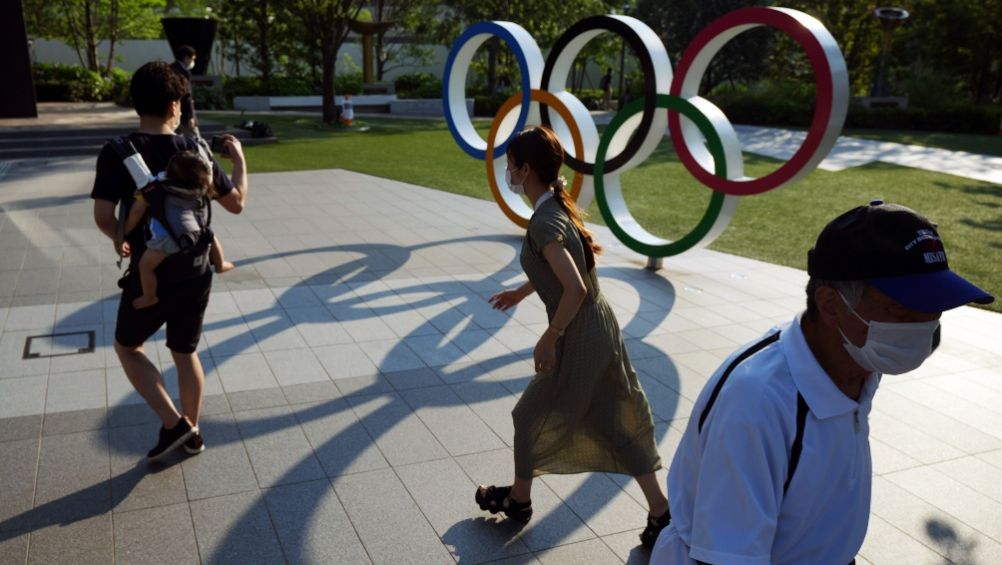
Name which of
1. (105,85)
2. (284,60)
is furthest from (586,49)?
(105,85)

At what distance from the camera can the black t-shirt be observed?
159 inches

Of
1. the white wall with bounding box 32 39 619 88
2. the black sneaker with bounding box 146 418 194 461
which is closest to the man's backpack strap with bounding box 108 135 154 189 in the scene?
the black sneaker with bounding box 146 418 194 461

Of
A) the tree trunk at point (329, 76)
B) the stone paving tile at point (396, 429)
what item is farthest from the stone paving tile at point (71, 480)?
the tree trunk at point (329, 76)

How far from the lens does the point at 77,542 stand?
371 centimetres

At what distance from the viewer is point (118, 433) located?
188 inches

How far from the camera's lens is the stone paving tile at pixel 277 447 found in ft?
14.4

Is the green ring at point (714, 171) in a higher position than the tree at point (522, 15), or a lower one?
lower

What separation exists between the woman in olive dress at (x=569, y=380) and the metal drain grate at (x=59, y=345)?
394 centimetres

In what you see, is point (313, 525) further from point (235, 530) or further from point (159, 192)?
point (159, 192)

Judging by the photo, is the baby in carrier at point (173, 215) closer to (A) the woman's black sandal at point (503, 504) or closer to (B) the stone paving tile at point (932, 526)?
(A) the woman's black sandal at point (503, 504)

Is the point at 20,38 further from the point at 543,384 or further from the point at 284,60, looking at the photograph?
the point at 543,384

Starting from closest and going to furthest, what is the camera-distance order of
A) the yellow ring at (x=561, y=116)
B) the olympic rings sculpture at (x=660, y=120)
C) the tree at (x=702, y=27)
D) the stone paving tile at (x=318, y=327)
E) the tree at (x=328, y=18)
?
the stone paving tile at (x=318, y=327), the olympic rings sculpture at (x=660, y=120), the yellow ring at (x=561, y=116), the tree at (x=328, y=18), the tree at (x=702, y=27)

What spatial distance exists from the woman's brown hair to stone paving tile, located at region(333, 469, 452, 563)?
4.96ft

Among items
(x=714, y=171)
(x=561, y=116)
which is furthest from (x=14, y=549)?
(x=561, y=116)
